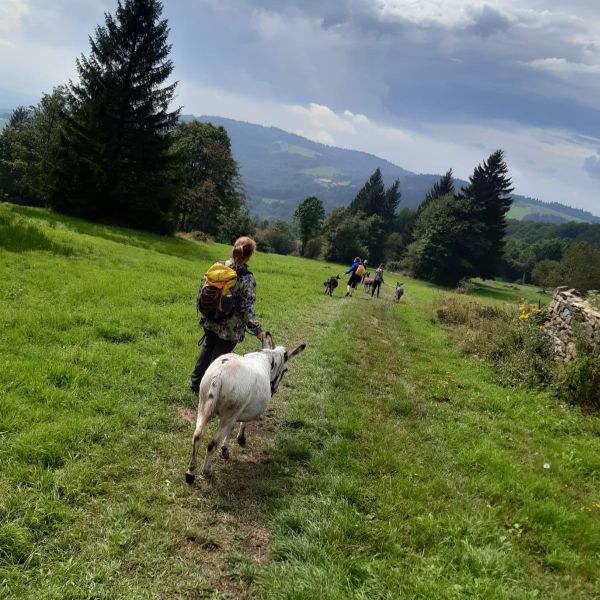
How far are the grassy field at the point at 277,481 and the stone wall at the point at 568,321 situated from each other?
1.74 metres

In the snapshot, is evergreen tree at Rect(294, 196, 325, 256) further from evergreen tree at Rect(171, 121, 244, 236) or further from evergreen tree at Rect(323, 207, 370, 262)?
evergreen tree at Rect(171, 121, 244, 236)

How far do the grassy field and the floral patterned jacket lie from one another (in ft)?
4.82

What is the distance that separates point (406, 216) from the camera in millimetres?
109438

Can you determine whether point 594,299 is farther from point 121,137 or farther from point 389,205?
point 389,205

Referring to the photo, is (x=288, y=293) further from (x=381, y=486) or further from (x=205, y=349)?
(x=381, y=486)

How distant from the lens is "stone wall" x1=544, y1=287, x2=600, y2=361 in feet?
33.2

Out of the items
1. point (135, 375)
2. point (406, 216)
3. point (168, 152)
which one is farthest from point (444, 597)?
point (406, 216)

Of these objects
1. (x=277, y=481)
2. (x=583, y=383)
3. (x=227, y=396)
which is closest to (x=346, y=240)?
(x=583, y=383)

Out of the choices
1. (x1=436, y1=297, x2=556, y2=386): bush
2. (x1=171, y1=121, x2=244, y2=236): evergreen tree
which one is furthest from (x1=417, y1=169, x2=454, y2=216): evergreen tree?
(x1=436, y1=297, x2=556, y2=386): bush

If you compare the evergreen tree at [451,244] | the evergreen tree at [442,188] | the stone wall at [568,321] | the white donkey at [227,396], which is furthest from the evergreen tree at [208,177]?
the evergreen tree at [442,188]

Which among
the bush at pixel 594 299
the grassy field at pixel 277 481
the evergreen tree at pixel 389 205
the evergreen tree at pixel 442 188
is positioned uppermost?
the evergreen tree at pixel 442 188

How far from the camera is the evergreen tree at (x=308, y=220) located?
82250mm

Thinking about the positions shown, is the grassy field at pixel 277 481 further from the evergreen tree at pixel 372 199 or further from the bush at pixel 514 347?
the evergreen tree at pixel 372 199

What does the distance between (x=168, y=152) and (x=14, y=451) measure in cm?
3165
